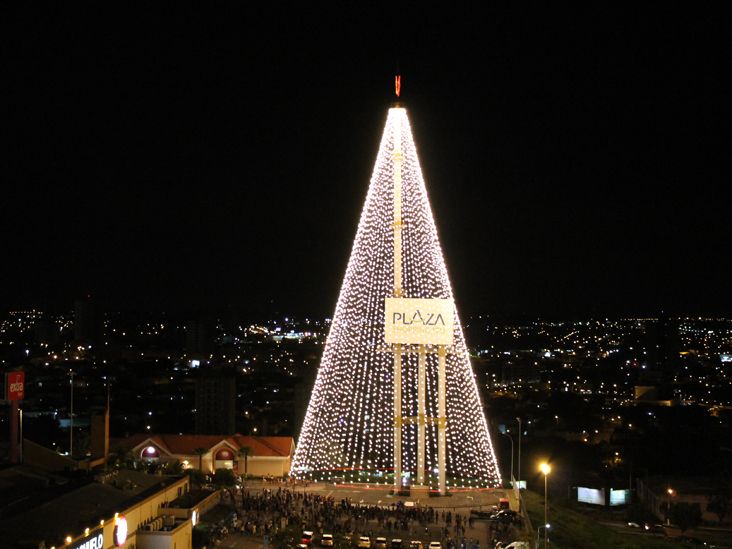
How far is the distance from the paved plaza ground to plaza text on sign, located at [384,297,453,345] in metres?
4.58

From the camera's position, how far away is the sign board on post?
25656 millimetres

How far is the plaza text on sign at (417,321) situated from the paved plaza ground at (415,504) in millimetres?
4580

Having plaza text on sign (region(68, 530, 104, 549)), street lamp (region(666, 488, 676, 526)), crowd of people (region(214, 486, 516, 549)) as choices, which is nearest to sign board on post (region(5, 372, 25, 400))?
crowd of people (region(214, 486, 516, 549))

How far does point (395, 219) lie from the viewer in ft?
90.4

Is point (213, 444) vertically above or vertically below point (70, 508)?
above

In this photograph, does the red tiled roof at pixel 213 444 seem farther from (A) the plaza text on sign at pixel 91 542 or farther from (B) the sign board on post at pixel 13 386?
(A) the plaza text on sign at pixel 91 542

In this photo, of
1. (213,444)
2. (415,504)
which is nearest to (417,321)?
(415,504)

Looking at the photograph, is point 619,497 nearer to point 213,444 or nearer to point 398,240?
point 213,444

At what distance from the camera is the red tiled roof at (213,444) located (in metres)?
31.4

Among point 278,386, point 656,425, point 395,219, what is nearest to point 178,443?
point 395,219

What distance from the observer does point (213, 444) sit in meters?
31.6

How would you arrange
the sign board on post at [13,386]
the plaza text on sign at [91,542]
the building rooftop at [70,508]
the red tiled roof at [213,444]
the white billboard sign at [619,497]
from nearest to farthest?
the plaza text on sign at [91,542] → the building rooftop at [70,508] → the sign board on post at [13,386] → the red tiled roof at [213,444] → the white billboard sign at [619,497]

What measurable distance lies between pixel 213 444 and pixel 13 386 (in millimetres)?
7853

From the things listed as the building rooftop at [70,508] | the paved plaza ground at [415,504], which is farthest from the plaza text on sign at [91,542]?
the paved plaza ground at [415,504]
